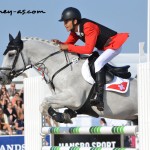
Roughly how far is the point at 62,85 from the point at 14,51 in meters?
0.71

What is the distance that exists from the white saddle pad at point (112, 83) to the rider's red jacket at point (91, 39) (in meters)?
0.23

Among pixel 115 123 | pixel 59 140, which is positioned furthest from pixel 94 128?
pixel 115 123

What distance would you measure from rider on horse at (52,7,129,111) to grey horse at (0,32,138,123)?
0.48 ft

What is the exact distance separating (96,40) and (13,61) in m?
1.02

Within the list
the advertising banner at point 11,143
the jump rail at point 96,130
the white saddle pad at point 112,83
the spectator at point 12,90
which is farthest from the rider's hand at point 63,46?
the spectator at point 12,90

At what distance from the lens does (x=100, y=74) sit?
773cm

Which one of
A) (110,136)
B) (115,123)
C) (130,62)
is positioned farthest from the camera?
(130,62)

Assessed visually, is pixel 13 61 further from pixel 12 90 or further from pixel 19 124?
pixel 12 90

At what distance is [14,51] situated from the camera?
7996 mm

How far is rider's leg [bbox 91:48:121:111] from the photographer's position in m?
7.65

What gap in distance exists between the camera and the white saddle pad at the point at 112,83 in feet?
25.4

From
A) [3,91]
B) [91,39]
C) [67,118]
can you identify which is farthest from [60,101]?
[3,91]

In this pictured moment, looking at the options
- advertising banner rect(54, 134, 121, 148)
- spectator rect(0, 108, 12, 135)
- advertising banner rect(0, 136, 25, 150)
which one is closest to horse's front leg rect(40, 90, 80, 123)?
advertising banner rect(54, 134, 121, 148)

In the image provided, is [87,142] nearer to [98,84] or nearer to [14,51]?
[98,84]
